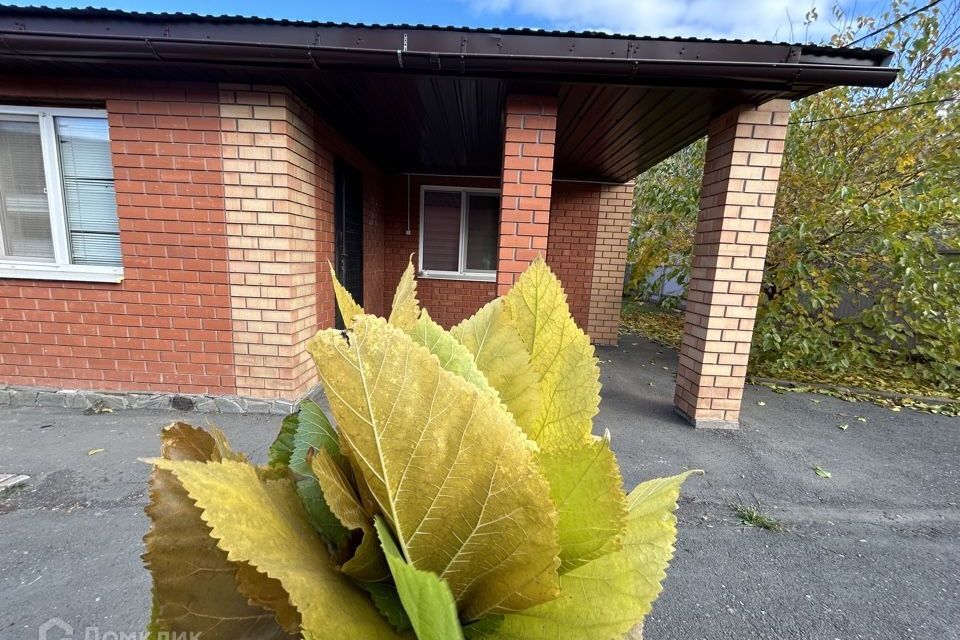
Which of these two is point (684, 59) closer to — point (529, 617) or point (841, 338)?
point (529, 617)

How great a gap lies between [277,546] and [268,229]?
411 centimetres

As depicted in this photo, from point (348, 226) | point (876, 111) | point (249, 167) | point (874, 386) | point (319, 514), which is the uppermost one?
point (876, 111)

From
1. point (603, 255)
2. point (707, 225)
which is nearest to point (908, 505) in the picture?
point (707, 225)

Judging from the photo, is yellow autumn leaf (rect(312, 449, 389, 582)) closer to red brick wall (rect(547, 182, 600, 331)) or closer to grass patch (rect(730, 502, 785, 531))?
grass patch (rect(730, 502, 785, 531))

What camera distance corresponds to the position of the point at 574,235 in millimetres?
7430

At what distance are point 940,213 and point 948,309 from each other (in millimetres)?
1593

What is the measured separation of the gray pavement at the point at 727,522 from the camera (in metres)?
2.12

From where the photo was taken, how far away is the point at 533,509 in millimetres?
363

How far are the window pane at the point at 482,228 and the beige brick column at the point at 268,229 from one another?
353cm

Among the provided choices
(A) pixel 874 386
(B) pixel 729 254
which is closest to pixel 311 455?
(B) pixel 729 254

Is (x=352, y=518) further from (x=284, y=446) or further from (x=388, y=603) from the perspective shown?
(x=284, y=446)

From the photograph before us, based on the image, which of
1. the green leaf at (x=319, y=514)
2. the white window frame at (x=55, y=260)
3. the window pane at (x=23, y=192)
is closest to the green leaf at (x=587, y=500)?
the green leaf at (x=319, y=514)

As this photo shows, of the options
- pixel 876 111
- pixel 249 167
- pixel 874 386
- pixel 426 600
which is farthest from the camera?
pixel 874 386

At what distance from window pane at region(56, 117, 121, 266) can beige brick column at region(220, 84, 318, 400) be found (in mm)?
1202
